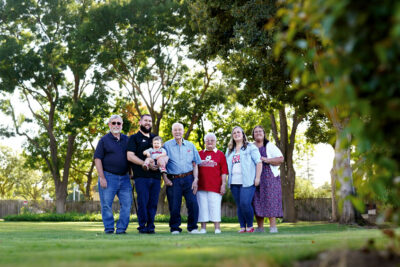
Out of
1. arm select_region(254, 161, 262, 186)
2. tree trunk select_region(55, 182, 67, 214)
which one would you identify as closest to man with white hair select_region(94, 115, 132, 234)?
arm select_region(254, 161, 262, 186)

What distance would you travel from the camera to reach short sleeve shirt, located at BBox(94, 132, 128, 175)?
9.79 m

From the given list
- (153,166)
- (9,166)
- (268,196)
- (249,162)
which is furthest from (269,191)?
(9,166)

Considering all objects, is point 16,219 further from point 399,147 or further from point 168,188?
point 399,147

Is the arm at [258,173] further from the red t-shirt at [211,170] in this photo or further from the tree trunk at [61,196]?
the tree trunk at [61,196]

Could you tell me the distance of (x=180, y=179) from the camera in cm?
1020

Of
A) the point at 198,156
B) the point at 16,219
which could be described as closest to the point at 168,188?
the point at 198,156

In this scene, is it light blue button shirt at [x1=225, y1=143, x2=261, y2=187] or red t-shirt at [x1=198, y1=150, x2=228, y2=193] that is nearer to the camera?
light blue button shirt at [x1=225, y1=143, x2=261, y2=187]

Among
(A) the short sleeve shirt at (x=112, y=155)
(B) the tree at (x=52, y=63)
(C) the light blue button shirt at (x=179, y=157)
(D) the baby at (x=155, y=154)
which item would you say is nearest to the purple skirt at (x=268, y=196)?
(C) the light blue button shirt at (x=179, y=157)

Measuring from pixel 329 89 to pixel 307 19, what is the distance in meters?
0.46

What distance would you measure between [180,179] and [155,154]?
0.80m

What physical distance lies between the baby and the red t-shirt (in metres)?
1.00

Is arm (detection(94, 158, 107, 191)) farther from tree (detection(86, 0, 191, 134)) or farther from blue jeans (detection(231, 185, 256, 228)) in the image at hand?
tree (detection(86, 0, 191, 134))

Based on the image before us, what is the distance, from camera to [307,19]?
3.16 m

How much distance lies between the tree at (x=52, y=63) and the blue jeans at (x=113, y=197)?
60.6ft
